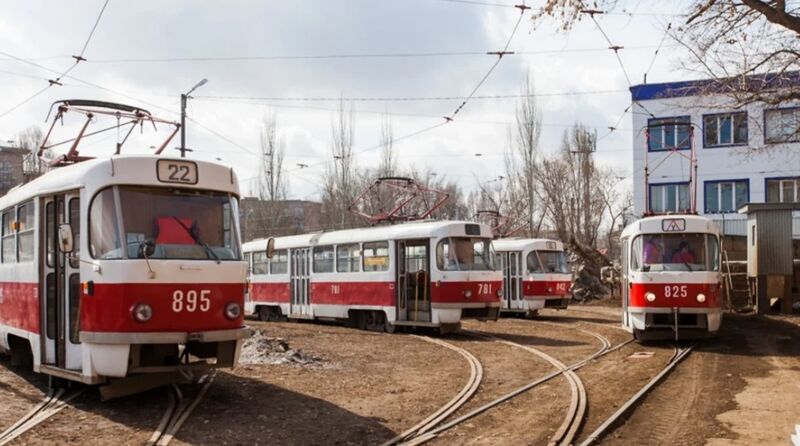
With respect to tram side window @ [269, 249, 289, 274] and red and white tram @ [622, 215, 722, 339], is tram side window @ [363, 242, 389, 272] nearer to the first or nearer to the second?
tram side window @ [269, 249, 289, 274]

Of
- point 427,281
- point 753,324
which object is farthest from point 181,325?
point 753,324

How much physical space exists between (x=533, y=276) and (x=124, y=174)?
19207 millimetres

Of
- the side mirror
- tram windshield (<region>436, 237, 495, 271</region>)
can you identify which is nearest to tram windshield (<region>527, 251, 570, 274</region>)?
tram windshield (<region>436, 237, 495, 271</region>)

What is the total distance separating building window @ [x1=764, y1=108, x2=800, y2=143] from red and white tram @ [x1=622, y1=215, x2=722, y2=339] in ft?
6.99

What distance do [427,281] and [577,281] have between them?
18.4m

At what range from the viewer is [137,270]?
8547 mm

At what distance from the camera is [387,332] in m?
20.4

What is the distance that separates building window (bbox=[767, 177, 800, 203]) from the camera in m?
38.2

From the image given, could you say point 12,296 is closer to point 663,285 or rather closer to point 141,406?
point 141,406

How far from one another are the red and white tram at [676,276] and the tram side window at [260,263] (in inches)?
571

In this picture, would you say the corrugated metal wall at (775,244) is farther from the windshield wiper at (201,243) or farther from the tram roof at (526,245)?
the windshield wiper at (201,243)

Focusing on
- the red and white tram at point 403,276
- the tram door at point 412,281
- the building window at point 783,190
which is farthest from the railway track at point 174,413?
the building window at point 783,190

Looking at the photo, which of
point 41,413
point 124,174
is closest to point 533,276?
point 124,174

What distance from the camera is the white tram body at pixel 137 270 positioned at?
8.57 metres
